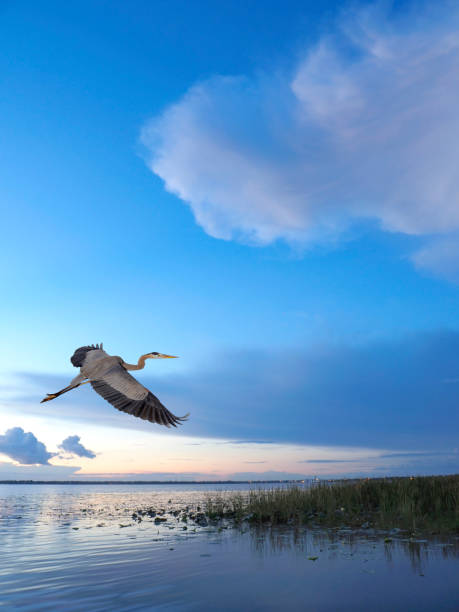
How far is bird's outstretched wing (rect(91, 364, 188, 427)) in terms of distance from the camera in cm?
1065

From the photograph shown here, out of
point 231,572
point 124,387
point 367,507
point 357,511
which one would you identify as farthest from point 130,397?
point 367,507

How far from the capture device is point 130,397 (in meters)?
10.8

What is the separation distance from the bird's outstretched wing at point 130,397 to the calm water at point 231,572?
368cm

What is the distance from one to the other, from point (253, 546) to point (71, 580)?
20.4 feet

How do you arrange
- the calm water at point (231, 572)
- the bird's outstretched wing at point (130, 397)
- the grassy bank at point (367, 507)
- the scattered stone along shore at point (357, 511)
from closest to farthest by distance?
the calm water at point (231, 572) → the bird's outstretched wing at point (130, 397) → the scattered stone along shore at point (357, 511) → the grassy bank at point (367, 507)

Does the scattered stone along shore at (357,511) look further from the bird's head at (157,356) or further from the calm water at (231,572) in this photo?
the bird's head at (157,356)

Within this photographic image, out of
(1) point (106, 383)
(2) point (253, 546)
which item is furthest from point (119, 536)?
(1) point (106, 383)

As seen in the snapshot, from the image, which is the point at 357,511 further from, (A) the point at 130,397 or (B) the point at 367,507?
(A) the point at 130,397

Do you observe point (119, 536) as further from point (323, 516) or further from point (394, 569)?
point (394, 569)

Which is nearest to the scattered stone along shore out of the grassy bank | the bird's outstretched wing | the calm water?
the grassy bank

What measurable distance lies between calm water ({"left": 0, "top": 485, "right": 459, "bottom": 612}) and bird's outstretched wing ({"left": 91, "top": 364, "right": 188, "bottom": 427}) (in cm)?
368

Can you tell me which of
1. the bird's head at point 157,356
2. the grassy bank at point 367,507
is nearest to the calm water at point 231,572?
the grassy bank at point 367,507

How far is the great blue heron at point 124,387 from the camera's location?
10656 millimetres

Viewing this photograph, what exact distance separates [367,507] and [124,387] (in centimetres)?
1603
